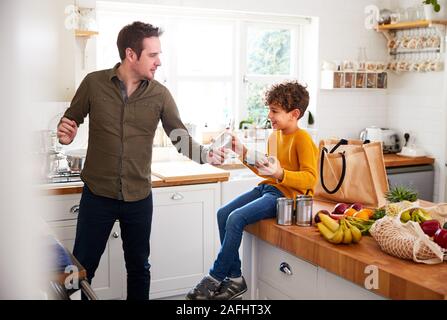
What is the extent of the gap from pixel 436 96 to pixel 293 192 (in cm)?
276

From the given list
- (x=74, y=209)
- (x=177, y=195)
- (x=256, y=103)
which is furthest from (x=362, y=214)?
(x=256, y=103)

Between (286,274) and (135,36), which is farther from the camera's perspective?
(135,36)

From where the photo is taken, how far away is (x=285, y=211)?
1.97 meters

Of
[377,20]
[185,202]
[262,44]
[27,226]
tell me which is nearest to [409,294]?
[27,226]

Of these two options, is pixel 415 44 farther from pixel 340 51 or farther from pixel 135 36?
pixel 135 36

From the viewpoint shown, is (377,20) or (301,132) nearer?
(301,132)

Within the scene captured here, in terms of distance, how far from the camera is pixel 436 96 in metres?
4.36

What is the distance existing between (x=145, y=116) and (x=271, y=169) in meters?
0.69

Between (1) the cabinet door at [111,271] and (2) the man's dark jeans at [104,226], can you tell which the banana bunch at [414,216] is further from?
(1) the cabinet door at [111,271]

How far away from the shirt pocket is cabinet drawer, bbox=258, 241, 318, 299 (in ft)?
2.49

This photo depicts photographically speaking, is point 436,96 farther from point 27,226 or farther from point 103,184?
point 27,226

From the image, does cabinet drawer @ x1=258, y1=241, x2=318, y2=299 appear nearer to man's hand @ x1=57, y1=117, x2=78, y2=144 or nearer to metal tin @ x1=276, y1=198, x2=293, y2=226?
metal tin @ x1=276, y1=198, x2=293, y2=226

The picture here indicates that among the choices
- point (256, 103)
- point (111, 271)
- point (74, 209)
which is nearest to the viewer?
point (74, 209)
